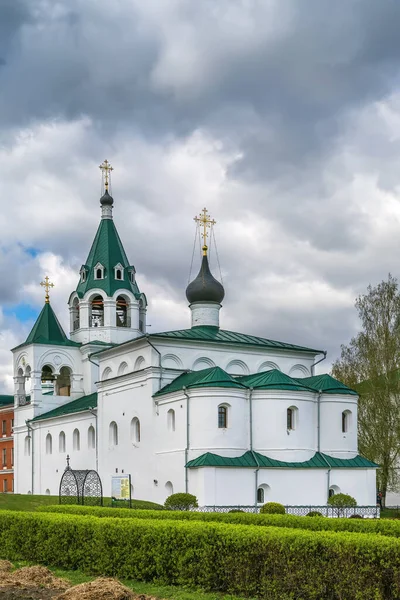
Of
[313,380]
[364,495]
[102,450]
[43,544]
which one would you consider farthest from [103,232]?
[43,544]

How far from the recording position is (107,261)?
1810 inches

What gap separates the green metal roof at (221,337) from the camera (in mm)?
34531

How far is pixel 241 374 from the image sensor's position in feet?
118

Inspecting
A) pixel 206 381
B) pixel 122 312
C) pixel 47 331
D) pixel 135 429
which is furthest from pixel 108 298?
pixel 206 381

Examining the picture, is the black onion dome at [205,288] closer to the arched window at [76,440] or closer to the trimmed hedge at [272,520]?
the arched window at [76,440]

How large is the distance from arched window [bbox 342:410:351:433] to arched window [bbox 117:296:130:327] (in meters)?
16.5

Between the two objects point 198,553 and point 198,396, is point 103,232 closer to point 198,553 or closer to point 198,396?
point 198,396

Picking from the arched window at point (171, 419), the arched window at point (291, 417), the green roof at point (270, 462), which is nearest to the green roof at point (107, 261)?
the arched window at point (171, 419)

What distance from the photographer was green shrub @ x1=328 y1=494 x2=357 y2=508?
2992cm

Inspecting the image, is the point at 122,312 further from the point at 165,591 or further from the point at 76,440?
the point at 165,591

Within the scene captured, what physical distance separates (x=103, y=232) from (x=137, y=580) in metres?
35.6

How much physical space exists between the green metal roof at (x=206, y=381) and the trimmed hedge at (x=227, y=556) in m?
15.3

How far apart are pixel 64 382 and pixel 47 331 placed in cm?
367

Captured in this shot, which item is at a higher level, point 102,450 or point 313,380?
point 313,380
